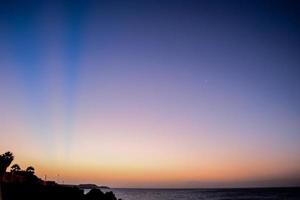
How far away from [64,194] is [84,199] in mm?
3778

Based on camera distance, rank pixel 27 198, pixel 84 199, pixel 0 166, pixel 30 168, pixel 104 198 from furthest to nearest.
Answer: pixel 30 168
pixel 104 198
pixel 84 199
pixel 27 198
pixel 0 166

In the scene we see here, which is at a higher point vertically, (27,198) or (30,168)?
(30,168)

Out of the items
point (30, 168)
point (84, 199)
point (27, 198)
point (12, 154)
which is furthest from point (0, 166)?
point (30, 168)

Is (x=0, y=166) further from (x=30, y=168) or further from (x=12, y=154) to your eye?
(x=30, y=168)

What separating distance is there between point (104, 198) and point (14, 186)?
13879mm

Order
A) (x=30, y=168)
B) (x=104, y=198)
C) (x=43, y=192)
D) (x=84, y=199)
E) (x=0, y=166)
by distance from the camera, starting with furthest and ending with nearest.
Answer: (x=30, y=168)
(x=104, y=198)
(x=84, y=199)
(x=43, y=192)
(x=0, y=166)

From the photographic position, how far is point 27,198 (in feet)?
A: 116

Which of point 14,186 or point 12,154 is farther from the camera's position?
point 12,154

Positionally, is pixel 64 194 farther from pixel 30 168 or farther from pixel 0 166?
pixel 0 166

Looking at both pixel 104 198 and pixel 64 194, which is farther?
pixel 104 198

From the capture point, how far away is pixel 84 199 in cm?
4247

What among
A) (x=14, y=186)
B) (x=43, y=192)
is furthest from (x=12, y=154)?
(x=43, y=192)

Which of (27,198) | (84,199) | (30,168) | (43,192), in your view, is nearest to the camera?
(27,198)

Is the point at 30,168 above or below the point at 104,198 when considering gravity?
above
